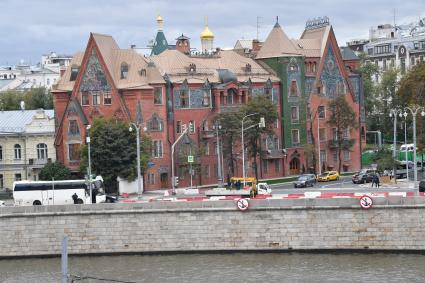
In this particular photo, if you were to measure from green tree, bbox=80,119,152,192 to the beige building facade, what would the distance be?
903 cm

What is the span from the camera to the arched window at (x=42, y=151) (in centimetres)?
11269

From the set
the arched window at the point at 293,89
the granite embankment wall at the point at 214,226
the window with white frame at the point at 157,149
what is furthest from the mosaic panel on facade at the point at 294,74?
the granite embankment wall at the point at 214,226

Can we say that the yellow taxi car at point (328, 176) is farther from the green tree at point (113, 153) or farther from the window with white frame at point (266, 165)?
the green tree at point (113, 153)

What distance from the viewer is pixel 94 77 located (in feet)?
363

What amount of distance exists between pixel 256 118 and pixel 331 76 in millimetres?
16009

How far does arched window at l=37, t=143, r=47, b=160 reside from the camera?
113m

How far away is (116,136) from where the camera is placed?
10381 centimetres

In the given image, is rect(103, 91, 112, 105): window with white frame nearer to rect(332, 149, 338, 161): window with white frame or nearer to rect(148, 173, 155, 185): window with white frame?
rect(148, 173, 155, 185): window with white frame

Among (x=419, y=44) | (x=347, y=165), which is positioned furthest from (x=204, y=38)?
(x=419, y=44)

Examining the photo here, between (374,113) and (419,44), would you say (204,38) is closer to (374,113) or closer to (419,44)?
(374,113)

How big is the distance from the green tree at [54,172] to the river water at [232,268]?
35.3 m

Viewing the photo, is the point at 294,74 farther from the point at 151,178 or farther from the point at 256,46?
the point at 151,178

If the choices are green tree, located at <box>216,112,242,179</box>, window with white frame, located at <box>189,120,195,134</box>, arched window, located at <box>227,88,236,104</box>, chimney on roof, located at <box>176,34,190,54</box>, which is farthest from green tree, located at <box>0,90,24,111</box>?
green tree, located at <box>216,112,242,179</box>

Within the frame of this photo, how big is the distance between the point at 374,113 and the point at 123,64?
220 feet
